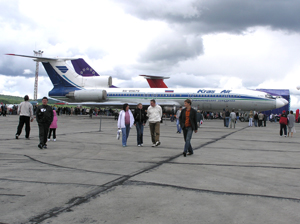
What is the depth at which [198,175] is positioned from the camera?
19.6 ft

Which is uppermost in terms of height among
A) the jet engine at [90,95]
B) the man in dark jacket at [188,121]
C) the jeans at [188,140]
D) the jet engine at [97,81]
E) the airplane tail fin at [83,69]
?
the airplane tail fin at [83,69]

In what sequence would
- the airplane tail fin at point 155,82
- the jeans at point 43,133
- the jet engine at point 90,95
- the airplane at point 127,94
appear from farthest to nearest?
the airplane tail fin at point 155,82 → the jet engine at point 90,95 → the airplane at point 127,94 → the jeans at point 43,133

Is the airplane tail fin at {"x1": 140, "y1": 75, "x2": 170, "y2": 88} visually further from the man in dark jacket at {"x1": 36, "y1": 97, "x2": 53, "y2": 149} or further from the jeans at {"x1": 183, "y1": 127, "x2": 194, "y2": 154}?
the jeans at {"x1": 183, "y1": 127, "x2": 194, "y2": 154}

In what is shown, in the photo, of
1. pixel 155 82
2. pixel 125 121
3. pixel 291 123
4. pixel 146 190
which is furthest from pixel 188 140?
pixel 155 82

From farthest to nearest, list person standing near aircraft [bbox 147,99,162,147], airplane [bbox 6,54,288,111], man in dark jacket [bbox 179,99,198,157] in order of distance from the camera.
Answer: airplane [bbox 6,54,288,111]
person standing near aircraft [bbox 147,99,162,147]
man in dark jacket [bbox 179,99,198,157]

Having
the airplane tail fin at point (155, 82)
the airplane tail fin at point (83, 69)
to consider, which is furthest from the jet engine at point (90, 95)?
the airplane tail fin at point (155, 82)

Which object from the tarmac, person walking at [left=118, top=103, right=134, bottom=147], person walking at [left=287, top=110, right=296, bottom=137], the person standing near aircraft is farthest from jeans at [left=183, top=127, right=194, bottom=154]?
person walking at [left=287, top=110, right=296, bottom=137]

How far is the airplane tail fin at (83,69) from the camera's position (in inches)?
1640

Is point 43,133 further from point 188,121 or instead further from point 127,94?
point 127,94

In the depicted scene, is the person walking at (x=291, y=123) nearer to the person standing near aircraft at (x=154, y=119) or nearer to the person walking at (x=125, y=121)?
the person standing near aircraft at (x=154, y=119)

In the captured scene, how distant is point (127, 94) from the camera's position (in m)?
38.0

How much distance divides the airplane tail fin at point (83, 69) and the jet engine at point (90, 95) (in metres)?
4.11

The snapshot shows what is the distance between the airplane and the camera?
3469 cm

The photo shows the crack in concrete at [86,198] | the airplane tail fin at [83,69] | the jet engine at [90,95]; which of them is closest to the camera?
the crack in concrete at [86,198]
